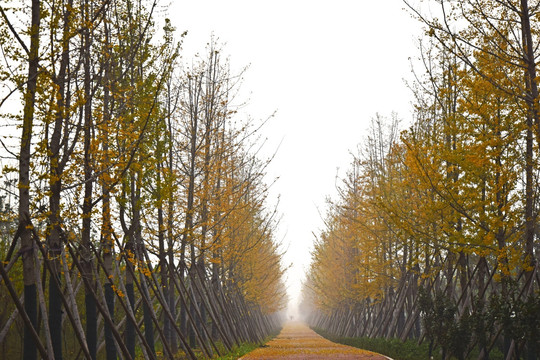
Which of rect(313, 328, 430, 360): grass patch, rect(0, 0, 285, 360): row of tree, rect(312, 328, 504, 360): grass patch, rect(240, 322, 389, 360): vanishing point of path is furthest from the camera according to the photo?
rect(240, 322, 389, 360): vanishing point of path

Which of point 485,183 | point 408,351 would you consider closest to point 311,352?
point 408,351

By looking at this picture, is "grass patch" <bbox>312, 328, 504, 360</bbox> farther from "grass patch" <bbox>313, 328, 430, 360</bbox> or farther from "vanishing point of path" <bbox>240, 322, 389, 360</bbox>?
"vanishing point of path" <bbox>240, 322, 389, 360</bbox>

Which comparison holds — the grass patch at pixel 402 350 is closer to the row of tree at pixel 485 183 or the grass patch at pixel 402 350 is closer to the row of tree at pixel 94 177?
the row of tree at pixel 485 183

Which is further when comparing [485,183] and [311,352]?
[311,352]

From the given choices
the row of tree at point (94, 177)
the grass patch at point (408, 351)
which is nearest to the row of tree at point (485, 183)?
the grass patch at point (408, 351)

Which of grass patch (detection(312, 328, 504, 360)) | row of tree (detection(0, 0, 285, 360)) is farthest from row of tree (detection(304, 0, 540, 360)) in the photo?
row of tree (detection(0, 0, 285, 360))

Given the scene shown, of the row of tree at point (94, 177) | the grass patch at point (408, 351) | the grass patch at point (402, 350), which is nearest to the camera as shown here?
the row of tree at point (94, 177)

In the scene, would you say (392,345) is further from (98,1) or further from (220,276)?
(98,1)

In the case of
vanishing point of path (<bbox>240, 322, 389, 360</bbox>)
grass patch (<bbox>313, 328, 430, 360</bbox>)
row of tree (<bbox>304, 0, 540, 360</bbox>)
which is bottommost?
vanishing point of path (<bbox>240, 322, 389, 360</bbox>)

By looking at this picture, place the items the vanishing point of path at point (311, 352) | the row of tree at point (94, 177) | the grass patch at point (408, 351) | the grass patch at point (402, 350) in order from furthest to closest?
the vanishing point of path at point (311, 352) → the grass patch at point (402, 350) → the grass patch at point (408, 351) → the row of tree at point (94, 177)

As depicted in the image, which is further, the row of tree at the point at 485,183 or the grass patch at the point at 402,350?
the grass patch at the point at 402,350

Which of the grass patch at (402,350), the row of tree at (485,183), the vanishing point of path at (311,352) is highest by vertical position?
the row of tree at (485,183)

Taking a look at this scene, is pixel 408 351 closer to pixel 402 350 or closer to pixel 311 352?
pixel 402 350

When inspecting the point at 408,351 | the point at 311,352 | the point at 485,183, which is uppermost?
the point at 485,183
